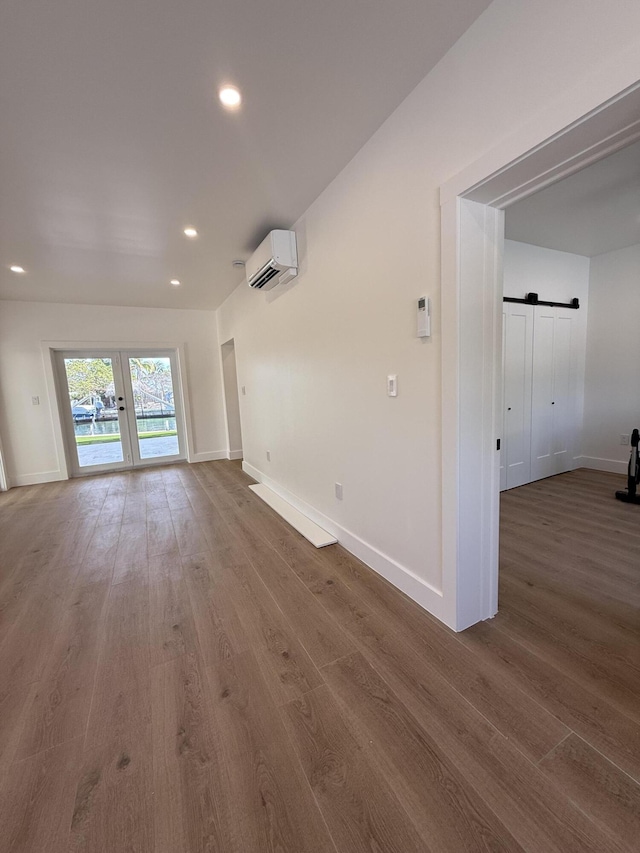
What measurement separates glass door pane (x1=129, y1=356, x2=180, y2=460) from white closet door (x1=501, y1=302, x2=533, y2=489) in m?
5.15

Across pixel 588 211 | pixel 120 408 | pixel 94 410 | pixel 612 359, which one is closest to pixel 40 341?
pixel 94 410

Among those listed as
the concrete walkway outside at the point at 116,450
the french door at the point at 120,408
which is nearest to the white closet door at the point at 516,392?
the french door at the point at 120,408

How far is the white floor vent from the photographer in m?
2.70

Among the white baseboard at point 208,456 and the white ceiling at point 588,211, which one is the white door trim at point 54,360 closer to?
the white baseboard at point 208,456

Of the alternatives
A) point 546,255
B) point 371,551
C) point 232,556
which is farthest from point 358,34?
point 546,255

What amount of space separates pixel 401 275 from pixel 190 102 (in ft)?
4.30

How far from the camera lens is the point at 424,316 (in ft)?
5.38

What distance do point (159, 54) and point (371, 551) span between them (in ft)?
8.95

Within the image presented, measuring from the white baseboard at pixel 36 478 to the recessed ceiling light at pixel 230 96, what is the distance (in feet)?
18.1

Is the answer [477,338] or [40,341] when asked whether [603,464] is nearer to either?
[477,338]

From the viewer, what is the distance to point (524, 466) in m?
3.86

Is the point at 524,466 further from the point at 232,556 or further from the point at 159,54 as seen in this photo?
the point at 159,54

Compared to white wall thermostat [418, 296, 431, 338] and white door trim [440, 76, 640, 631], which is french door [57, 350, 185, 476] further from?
white door trim [440, 76, 640, 631]

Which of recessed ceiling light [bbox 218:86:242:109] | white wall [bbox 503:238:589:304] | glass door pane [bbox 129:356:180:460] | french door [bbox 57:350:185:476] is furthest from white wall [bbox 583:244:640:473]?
glass door pane [bbox 129:356:180:460]
